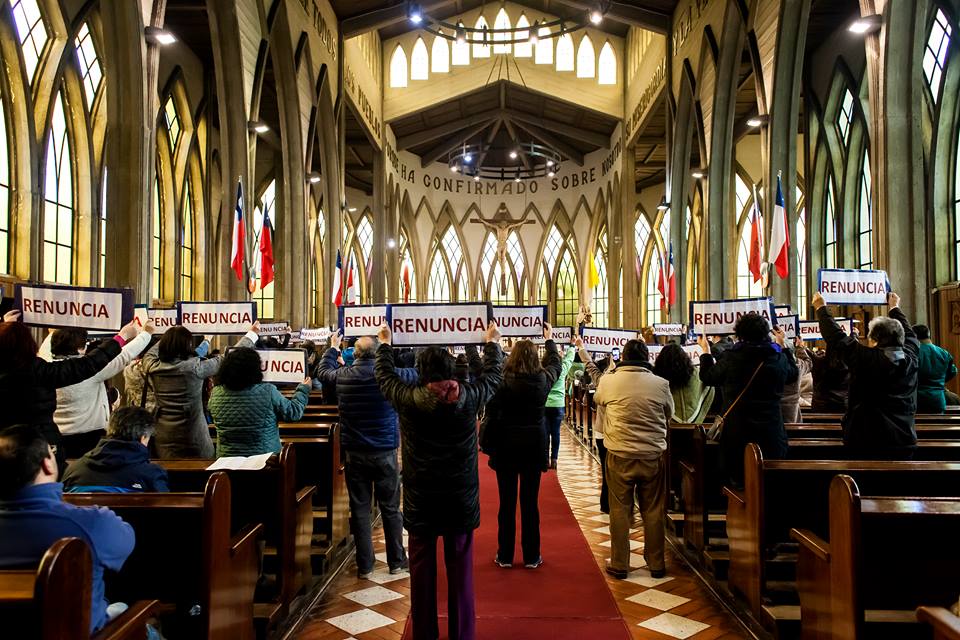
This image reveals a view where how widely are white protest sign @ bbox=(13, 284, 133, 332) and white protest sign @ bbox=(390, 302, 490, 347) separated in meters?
1.60

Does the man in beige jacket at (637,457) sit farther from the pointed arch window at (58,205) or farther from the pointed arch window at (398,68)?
the pointed arch window at (398,68)

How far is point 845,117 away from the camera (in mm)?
14602

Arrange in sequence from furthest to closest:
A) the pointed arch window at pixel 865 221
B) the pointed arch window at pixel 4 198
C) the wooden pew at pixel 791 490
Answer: the pointed arch window at pixel 865 221, the pointed arch window at pixel 4 198, the wooden pew at pixel 791 490

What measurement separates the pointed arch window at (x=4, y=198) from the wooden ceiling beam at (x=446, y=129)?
14.1 metres

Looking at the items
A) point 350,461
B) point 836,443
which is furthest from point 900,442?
point 350,461

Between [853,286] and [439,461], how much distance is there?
3917 millimetres

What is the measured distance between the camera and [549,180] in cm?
2658

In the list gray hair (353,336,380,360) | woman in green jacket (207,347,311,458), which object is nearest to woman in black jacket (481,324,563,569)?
gray hair (353,336,380,360)

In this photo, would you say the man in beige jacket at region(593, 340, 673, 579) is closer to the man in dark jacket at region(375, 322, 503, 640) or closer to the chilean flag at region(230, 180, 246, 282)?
the man in dark jacket at region(375, 322, 503, 640)

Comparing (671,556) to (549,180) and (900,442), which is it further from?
(549,180)

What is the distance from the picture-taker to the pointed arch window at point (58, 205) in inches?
424

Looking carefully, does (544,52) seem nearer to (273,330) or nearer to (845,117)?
(845,117)

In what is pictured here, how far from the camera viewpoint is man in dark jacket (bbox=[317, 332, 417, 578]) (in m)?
3.96

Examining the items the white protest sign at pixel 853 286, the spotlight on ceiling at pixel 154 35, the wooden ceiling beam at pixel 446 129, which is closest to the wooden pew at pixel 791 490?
the white protest sign at pixel 853 286
